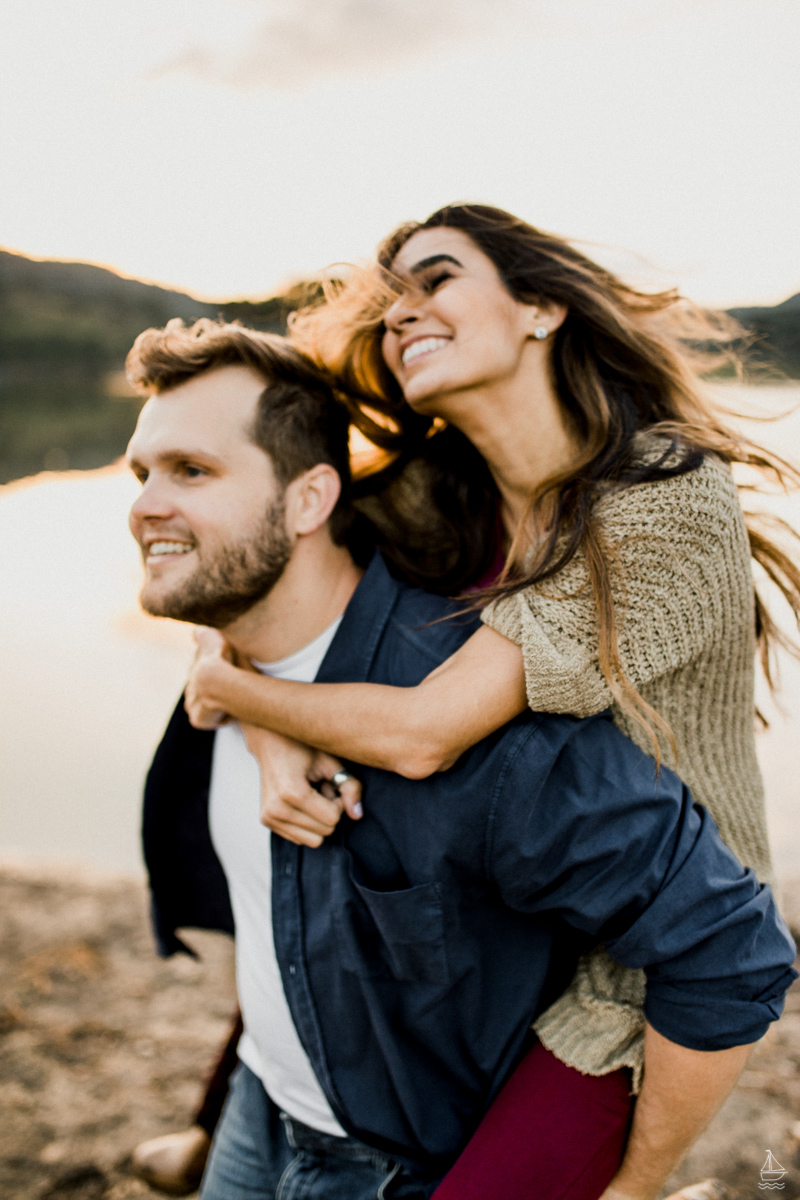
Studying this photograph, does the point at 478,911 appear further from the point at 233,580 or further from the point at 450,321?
the point at 450,321

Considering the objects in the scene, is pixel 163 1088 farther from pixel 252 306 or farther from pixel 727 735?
pixel 252 306

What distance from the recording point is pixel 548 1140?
5.04 ft

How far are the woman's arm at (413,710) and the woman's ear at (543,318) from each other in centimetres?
91

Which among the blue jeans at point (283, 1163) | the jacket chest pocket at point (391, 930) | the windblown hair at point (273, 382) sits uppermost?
the windblown hair at point (273, 382)

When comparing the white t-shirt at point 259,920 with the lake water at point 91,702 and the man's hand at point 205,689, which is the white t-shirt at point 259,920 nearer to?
the man's hand at point 205,689

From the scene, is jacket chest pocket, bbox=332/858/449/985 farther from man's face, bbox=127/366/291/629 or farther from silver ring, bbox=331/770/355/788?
man's face, bbox=127/366/291/629

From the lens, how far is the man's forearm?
4.81 feet

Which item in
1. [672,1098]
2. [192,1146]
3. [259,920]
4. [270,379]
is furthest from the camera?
[192,1146]

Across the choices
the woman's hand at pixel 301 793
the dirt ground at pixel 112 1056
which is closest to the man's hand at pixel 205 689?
the woman's hand at pixel 301 793

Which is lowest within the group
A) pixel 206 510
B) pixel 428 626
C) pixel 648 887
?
pixel 648 887

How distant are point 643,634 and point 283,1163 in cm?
143

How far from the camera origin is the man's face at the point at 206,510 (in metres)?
1.80

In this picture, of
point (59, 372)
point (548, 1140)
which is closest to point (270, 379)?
point (548, 1140)

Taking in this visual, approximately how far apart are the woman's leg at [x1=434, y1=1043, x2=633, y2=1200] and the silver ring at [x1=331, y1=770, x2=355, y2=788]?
0.68 m
